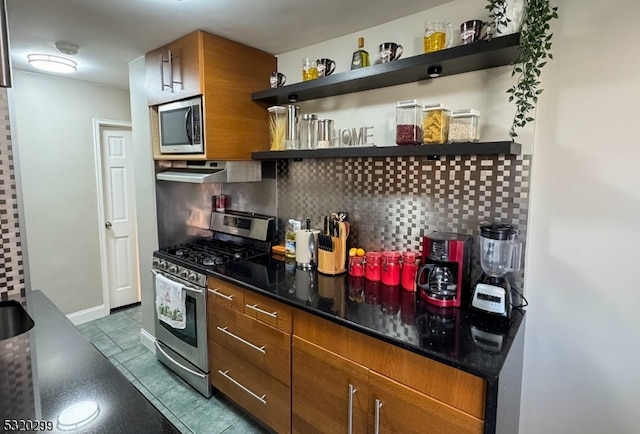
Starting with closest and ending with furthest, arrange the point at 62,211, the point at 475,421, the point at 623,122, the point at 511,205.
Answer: the point at 475,421
the point at 623,122
the point at 511,205
the point at 62,211

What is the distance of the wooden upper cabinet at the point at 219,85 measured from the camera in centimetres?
215

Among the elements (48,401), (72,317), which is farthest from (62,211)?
(48,401)

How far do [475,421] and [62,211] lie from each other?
3.72m

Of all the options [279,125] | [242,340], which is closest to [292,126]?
[279,125]

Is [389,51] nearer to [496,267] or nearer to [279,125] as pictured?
[279,125]

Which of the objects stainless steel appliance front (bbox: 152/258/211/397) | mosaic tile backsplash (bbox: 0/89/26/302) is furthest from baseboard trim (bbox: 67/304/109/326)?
mosaic tile backsplash (bbox: 0/89/26/302)

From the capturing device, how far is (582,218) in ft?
4.84

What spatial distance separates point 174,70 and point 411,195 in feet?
5.85

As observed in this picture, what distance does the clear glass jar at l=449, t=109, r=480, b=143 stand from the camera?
1543mm

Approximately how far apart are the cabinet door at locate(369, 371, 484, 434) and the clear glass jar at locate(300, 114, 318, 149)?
141cm

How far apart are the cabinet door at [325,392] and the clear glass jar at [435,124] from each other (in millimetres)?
1104

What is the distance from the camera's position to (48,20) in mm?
1954

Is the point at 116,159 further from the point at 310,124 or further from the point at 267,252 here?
the point at 310,124

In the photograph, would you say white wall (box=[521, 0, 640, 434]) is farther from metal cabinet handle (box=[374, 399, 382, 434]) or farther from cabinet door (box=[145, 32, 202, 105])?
cabinet door (box=[145, 32, 202, 105])
